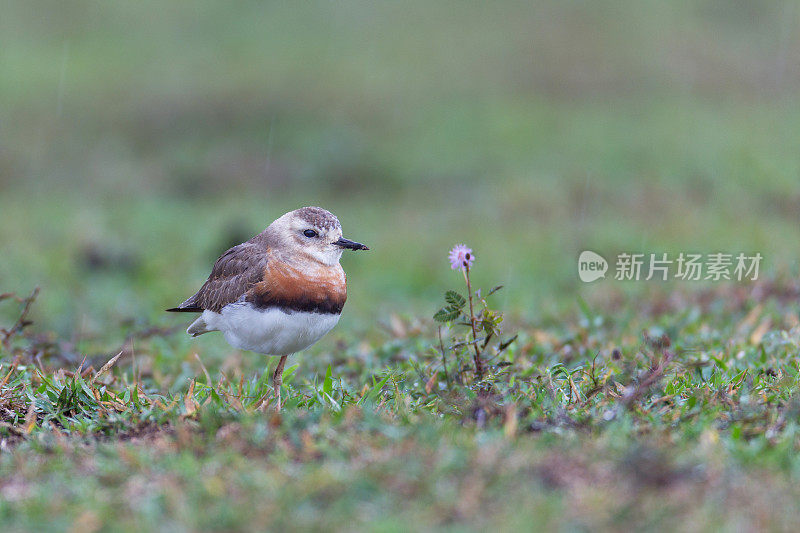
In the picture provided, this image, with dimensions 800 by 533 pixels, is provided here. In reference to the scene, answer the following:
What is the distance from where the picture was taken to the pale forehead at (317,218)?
14.9 ft

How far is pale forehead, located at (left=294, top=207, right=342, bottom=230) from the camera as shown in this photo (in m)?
4.55

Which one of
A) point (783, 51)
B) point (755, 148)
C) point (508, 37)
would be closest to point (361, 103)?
point (508, 37)

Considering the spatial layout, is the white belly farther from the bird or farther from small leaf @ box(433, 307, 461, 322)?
small leaf @ box(433, 307, 461, 322)

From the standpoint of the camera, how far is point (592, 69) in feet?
51.8

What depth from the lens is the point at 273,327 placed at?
4426 mm

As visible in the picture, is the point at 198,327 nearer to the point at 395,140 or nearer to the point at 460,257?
the point at 460,257

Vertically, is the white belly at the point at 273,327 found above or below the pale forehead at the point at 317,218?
below

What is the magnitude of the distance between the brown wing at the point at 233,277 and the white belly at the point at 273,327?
0.07 meters

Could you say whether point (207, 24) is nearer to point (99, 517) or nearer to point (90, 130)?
point (90, 130)

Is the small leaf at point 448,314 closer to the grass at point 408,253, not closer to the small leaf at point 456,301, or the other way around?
the small leaf at point 456,301

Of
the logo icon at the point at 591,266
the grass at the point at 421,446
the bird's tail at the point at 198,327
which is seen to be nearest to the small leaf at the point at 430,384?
the grass at the point at 421,446

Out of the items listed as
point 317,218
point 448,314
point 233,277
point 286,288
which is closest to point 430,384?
point 448,314

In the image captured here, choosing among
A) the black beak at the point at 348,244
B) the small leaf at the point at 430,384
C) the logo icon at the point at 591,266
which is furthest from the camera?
the logo icon at the point at 591,266

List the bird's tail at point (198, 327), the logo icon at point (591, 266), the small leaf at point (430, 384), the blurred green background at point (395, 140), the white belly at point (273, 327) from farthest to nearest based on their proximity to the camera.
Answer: the blurred green background at point (395, 140) → the logo icon at point (591, 266) → the bird's tail at point (198, 327) → the small leaf at point (430, 384) → the white belly at point (273, 327)
